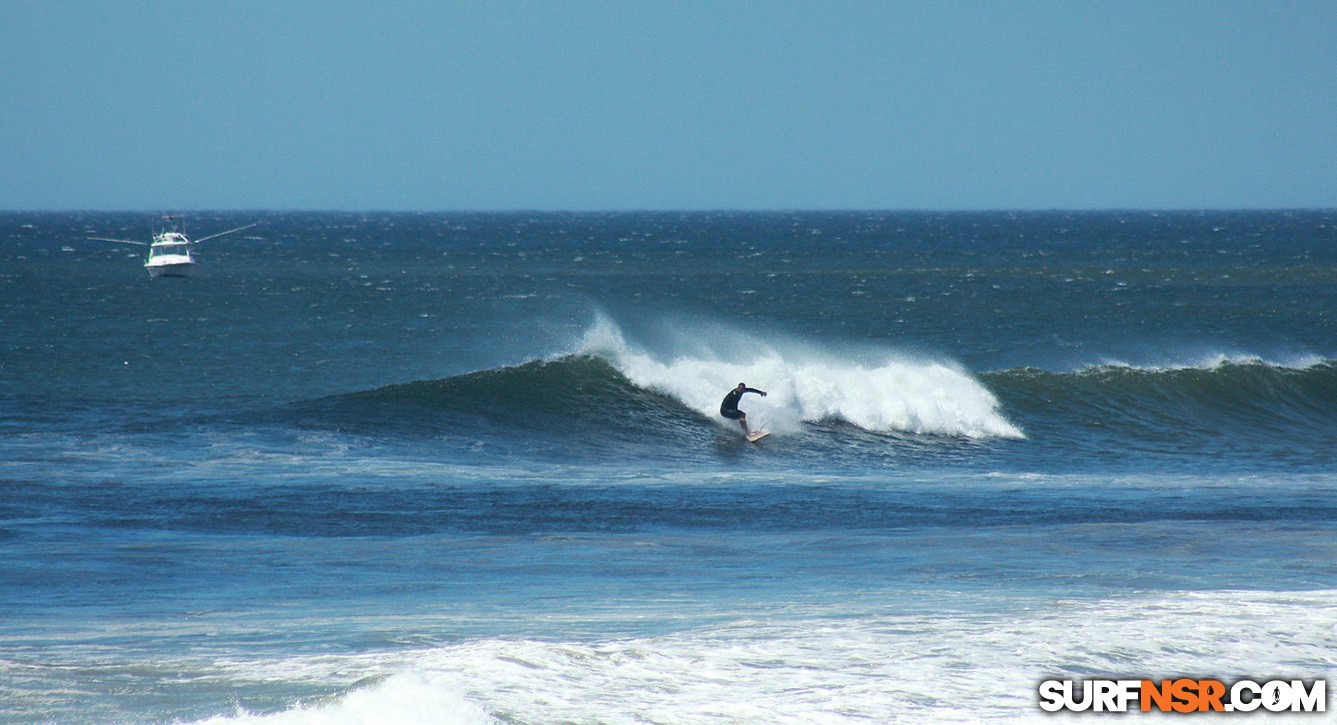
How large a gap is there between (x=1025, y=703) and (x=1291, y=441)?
16356 millimetres

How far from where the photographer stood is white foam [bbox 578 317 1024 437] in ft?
67.5

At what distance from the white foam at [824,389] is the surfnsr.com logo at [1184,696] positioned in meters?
12.9

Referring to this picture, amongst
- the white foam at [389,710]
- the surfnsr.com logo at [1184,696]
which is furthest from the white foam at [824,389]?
the white foam at [389,710]

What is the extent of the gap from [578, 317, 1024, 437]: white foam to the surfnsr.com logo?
1287cm

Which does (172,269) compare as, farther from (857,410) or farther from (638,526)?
(638,526)

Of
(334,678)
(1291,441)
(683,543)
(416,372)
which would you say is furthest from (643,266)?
(334,678)

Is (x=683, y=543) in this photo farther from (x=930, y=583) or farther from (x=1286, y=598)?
(x=1286, y=598)

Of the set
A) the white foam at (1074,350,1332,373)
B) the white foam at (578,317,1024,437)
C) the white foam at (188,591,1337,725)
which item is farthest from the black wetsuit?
the white foam at (188,591,1337,725)

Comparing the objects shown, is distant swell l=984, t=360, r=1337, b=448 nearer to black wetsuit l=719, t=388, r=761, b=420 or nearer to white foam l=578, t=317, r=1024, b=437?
white foam l=578, t=317, r=1024, b=437

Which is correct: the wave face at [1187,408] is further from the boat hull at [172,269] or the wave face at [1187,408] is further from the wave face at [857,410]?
the boat hull at [172,269]

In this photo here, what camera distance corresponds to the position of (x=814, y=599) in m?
9.26

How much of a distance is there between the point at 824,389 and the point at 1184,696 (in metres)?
14.4

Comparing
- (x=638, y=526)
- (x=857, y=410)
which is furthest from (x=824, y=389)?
(x=638, y=526)

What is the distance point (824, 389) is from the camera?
2114 centimetres
